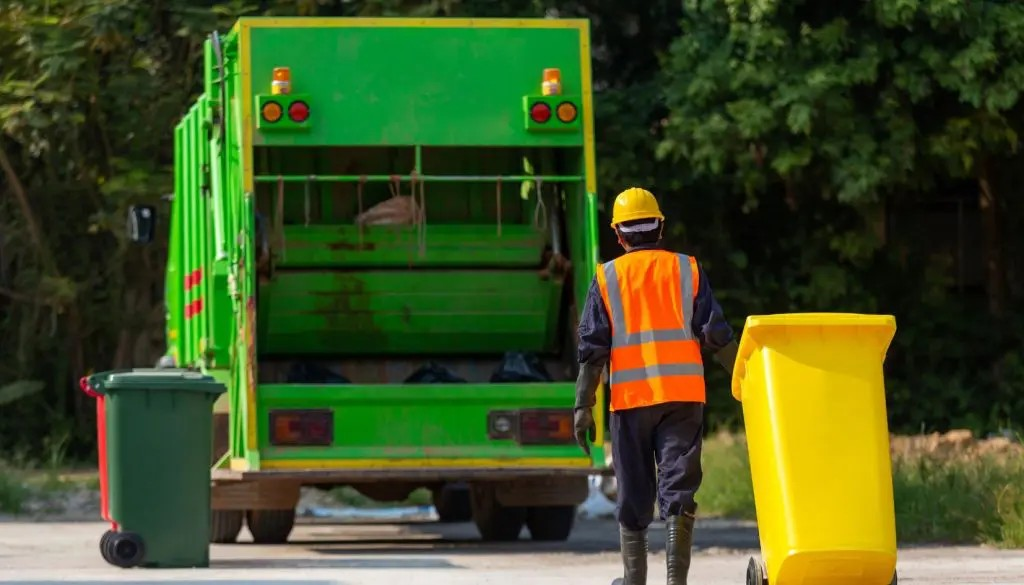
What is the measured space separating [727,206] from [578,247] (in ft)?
22.8

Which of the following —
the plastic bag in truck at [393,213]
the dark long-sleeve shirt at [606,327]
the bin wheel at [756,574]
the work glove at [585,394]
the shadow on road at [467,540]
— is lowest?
the shadow on road at [467,540]

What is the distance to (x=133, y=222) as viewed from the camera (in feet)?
43.7

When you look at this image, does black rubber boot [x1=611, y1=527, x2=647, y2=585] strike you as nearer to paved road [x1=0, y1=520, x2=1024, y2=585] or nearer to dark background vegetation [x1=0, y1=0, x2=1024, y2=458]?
paved road [x1=0, y1=520, x2=1024, y2=585]

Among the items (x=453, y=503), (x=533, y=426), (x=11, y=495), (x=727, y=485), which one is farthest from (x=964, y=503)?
(x=11, y=495)

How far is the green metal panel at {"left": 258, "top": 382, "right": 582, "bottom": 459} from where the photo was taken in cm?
1103

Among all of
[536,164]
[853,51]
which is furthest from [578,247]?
[853,51]

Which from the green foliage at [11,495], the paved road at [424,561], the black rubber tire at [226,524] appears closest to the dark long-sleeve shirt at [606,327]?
the paved road at [424,561]

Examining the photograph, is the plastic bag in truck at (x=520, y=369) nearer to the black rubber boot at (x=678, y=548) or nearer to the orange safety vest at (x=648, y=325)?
the orange safety vest at (x=648, y=325)

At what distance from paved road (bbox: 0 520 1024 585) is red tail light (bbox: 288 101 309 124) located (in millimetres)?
2163

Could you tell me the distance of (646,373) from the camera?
748cm

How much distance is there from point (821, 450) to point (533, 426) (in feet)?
13.8

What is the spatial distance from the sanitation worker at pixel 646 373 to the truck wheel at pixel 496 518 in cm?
489

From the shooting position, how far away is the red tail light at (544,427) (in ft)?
36.6

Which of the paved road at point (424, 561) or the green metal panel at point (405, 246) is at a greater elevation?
the green metal panel at point (405, 246)
